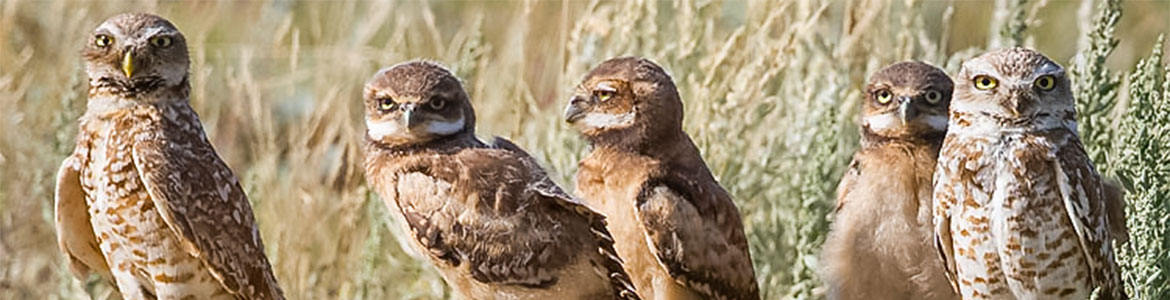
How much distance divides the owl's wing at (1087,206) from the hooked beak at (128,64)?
193cm

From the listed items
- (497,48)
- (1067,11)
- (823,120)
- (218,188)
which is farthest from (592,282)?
(1067,11)

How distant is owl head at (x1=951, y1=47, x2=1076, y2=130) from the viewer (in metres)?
4.23

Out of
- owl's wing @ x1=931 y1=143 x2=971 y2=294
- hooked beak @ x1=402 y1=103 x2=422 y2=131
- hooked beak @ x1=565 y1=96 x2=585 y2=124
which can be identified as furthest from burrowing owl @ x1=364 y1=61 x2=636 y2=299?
owl's wing @ x1=931 y1=143 x2=971 y2=294

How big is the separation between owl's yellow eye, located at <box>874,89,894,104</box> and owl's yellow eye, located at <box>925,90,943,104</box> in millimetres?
84

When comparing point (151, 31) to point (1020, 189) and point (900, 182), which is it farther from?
point (1020, 189)

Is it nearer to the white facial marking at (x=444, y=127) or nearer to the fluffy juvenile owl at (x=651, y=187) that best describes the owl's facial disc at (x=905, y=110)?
the fluffy juvenile owl at (x=651, y=187)

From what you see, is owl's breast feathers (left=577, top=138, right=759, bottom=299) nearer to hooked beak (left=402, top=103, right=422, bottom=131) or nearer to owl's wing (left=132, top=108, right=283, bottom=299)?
hooked beak (left=402, top=103, right=422, bottom=131)

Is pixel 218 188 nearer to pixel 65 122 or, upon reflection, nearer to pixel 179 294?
pixel 179 294

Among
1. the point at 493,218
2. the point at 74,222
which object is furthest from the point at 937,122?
the point at 74,222

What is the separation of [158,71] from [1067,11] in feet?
20.5

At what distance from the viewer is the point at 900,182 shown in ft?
15.4

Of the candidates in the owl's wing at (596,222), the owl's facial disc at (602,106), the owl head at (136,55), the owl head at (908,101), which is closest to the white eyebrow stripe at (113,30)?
the owl head at (136,55)

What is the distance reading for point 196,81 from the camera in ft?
23.2

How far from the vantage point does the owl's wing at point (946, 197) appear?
424cm
